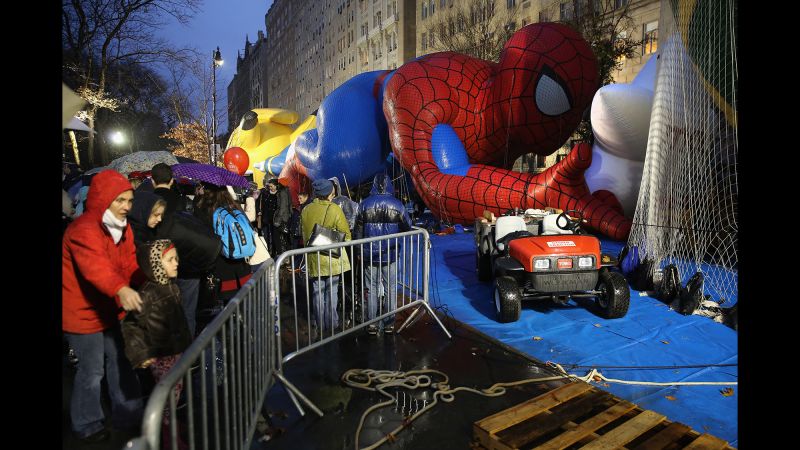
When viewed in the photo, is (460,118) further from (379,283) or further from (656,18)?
(656,18)

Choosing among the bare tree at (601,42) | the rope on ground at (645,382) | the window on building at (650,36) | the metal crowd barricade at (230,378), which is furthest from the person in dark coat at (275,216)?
the window on building at (650,36)

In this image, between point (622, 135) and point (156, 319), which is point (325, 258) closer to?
point (156, 319)

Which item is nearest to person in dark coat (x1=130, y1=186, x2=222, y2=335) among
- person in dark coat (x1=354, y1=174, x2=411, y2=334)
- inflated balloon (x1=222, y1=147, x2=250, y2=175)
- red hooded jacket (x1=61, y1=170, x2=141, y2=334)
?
red hooded jacket (x1=61, y1=170, x2=141, y2=334)

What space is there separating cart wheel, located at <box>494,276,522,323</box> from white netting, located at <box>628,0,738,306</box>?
9.32 ft

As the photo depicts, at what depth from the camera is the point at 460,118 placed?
1140cm

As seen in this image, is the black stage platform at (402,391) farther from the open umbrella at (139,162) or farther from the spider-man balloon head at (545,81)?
the open umbrella at (139,162)

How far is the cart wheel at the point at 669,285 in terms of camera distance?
19.2ft

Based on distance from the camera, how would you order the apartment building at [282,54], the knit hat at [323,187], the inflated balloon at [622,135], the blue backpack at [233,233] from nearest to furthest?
the blue backpack at [233,233] < the knit hat at [323,187] < the inflated balloon at [622,135] < the apartment building at [282,54]

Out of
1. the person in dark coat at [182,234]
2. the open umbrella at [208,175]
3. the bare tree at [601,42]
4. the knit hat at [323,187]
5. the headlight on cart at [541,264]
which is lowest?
the headlight on cart at [541,264]

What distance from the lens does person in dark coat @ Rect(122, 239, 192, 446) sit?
2.71m

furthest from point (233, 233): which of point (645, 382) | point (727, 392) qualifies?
point (727, 392)

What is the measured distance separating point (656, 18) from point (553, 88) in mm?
17904

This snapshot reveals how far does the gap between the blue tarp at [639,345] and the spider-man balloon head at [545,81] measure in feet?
18.3

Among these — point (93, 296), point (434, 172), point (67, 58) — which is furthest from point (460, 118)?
point (67, 58)
